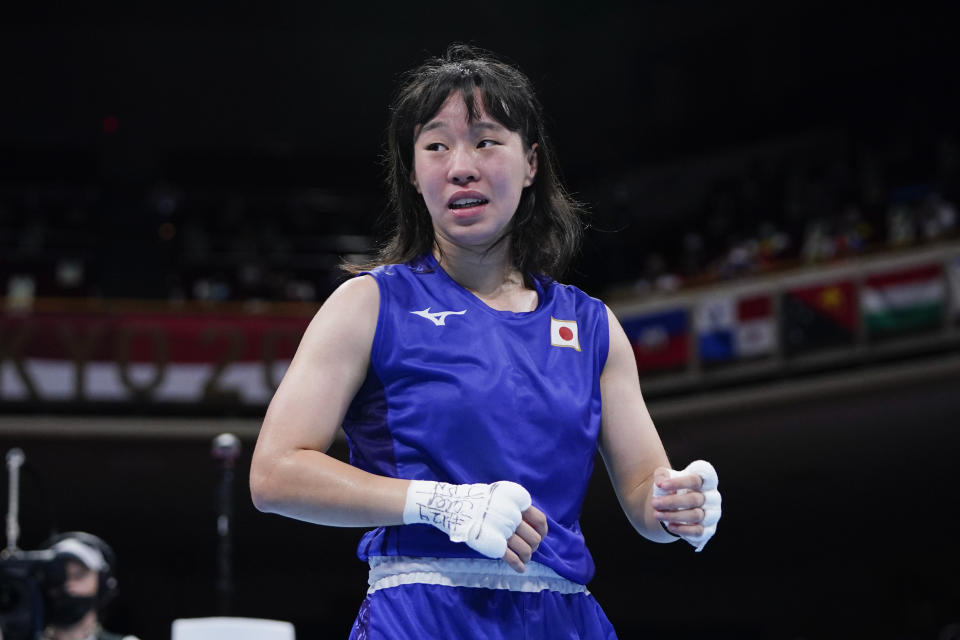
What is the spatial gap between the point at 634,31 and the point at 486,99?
15.3m

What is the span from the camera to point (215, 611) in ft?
50.7

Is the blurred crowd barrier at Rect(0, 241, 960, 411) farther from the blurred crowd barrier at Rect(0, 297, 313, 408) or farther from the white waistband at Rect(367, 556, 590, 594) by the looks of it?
the white waistband at Rect(367, 556, 590, 594)

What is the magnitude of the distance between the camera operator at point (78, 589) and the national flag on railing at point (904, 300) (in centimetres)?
693

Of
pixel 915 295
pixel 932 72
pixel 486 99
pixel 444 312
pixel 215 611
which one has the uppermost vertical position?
pixel 932 72

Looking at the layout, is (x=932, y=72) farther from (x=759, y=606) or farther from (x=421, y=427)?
(x=421, y=427)

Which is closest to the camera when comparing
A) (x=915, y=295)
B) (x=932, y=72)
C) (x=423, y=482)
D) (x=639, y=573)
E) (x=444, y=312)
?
Answer: (x=423, y=482)

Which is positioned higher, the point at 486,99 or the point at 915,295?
the point at 486,99

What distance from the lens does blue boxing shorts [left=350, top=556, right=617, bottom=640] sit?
62.9 inches

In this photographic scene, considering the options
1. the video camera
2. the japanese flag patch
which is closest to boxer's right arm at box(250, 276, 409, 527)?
the japanese flag patch

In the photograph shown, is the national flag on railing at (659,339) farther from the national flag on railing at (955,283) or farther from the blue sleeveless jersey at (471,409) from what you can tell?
the blue sleeveless jersey at (471,409)

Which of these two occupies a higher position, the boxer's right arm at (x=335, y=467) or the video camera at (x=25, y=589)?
the boxer's right arm at (x=335, y=467)

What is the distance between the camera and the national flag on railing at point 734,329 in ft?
32.7

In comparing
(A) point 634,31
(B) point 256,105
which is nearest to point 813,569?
(A) point 634,31

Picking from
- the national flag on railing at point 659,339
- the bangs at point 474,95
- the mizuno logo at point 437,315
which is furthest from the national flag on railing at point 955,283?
the mizuno logo at point 437,315
